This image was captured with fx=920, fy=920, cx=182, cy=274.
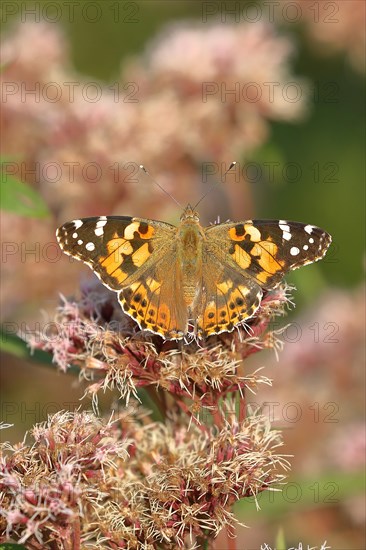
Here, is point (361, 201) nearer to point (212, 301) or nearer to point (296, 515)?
point (296, 515)

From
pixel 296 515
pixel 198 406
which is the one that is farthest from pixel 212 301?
pixel 296 515

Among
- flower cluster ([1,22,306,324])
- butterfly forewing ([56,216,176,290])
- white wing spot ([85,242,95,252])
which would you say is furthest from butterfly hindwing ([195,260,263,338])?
flower cluster ([1,22,306,324])

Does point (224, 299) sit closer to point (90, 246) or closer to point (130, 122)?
point (90, 246)

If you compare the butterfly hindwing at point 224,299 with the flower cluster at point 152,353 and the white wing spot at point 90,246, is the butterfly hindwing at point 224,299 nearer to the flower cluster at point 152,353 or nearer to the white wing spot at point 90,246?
the flower cluster at point 152,353

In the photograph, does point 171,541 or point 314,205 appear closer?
point 171,541

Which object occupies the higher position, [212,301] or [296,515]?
[212,301]

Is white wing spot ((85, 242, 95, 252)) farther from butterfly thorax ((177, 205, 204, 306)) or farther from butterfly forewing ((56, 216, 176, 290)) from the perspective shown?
butterfly thorax ((177, 205, 204, 306))

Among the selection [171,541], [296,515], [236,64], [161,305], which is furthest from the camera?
[236,64]
